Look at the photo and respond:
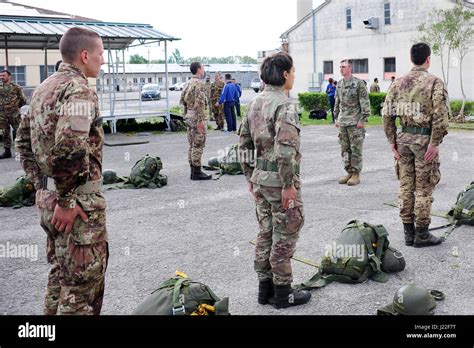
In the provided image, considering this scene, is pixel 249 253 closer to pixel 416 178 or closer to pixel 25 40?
pixel 416 178

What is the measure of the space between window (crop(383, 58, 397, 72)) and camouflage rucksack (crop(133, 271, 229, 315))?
29901 mm

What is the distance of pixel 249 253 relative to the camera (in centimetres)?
589

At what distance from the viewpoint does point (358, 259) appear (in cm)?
495

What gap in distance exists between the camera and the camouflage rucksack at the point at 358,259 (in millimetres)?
4930

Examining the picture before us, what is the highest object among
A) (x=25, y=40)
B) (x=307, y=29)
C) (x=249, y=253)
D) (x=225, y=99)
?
(x=307, y=29)

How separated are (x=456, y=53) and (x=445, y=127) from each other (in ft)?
77.6

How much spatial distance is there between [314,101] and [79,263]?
2362cm

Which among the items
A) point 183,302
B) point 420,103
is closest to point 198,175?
point 420,103

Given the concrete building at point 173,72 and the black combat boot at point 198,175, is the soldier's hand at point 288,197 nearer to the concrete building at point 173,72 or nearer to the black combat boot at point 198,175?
the black combat boot at point 198,175

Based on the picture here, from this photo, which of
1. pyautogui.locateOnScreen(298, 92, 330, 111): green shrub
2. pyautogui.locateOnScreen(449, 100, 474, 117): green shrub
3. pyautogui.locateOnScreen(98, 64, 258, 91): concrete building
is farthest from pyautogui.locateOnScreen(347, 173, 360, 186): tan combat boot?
pyautogui.locateOnScreen(98, 64, 258, 91): concrete building

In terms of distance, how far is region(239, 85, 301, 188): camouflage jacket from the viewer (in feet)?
13.6

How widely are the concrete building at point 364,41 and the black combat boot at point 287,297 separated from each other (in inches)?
1006

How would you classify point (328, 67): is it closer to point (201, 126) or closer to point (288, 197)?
point (201, 126)
